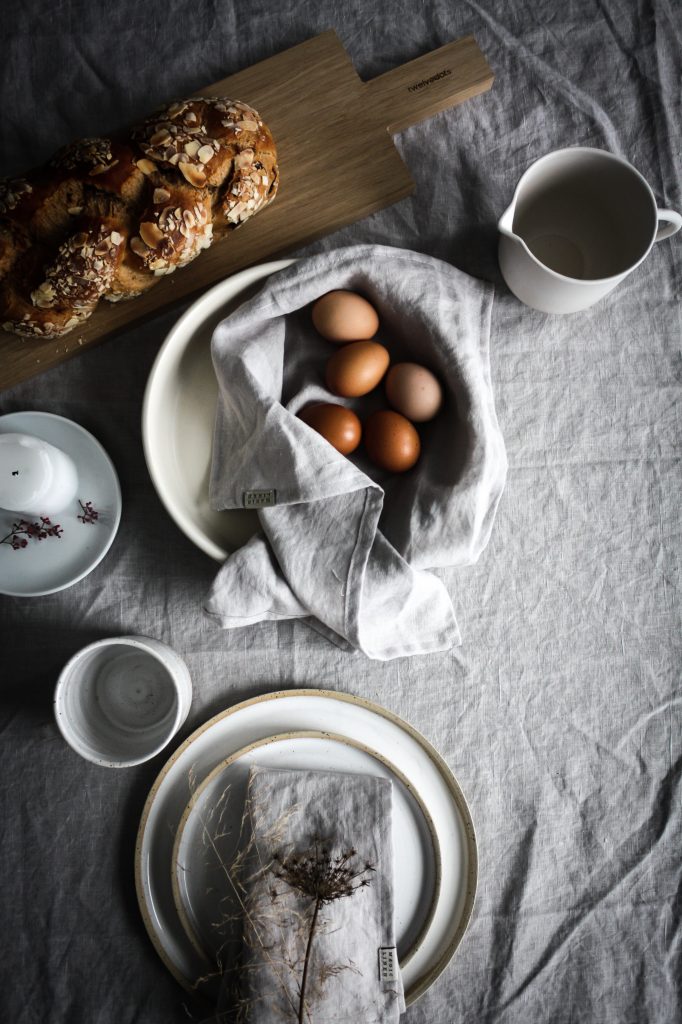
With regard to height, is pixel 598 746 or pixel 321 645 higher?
pixel 321 645

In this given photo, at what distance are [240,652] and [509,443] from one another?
40 centimetres

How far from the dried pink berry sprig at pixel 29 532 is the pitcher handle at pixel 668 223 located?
0.70 m

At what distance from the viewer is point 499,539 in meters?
0.80

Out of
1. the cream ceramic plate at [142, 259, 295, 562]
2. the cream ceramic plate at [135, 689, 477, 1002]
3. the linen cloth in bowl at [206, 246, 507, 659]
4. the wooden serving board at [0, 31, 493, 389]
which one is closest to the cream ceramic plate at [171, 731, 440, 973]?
the cream ceramic plate at [135, 689, 477, 1002]

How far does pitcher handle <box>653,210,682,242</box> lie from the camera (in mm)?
682

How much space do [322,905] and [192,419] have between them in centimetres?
53

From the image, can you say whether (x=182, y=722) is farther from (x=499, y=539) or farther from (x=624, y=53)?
(x=624, y=53)

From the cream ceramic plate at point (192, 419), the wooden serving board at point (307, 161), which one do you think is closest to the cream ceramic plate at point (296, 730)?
the cream ceramic plate at point (192, 419)

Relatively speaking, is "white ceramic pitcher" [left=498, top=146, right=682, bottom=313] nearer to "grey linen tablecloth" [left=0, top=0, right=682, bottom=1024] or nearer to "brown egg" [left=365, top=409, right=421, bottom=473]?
"grey linen tablecloth" [left=0, top=0, right=682, bottom=1024]

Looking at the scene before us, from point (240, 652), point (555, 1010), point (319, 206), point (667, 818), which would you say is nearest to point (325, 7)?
point (319, 206)

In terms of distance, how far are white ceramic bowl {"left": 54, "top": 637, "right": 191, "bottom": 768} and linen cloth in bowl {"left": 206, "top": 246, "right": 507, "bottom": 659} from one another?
10cm

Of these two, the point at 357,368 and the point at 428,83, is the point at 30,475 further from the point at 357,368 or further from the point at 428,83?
the point at 428,83

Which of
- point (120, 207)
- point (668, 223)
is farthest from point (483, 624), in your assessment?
point (120, 207)

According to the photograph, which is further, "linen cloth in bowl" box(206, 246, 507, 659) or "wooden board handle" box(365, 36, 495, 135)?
"wooden board handle" box(365, 36, 495, 135)
